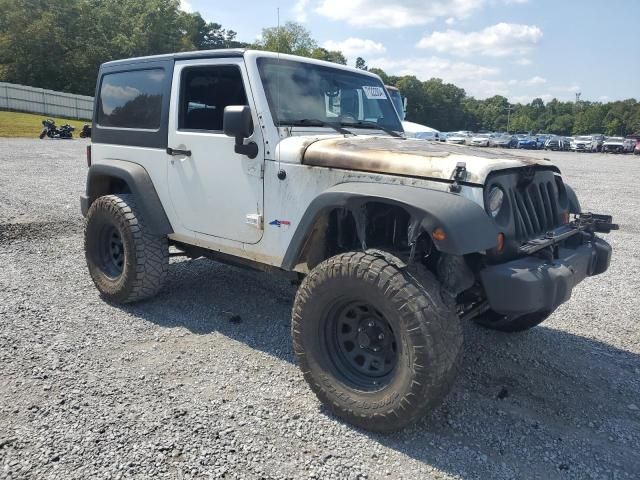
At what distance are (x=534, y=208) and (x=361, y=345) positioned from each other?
1482 mm

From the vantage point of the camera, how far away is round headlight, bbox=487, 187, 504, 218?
117 inches

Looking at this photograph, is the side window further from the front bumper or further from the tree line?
the tree line

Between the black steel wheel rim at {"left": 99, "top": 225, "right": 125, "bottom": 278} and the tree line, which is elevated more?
the tree line

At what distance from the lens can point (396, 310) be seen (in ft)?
9.20

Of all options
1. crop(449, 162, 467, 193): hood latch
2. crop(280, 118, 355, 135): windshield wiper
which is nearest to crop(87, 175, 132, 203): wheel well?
crop(280, 118, 355, 135): windshield wiper

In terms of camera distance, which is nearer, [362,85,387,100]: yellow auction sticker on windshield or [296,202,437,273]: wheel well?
[296,202,437,273]: wheel well

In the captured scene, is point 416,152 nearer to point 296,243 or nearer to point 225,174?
point 296,243

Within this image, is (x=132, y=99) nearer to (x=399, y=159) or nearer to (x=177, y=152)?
(x=177, y=152)

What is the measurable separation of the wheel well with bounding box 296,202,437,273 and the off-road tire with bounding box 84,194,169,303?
160cm

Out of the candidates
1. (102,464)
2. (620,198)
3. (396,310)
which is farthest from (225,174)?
(620,198)

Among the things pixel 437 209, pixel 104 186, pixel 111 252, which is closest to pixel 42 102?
pixel 104 186

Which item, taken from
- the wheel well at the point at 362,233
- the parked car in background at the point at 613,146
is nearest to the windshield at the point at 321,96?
the wheel well at the point at 362,233

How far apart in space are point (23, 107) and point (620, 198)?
43.0 meters

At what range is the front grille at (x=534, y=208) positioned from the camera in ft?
10.5
